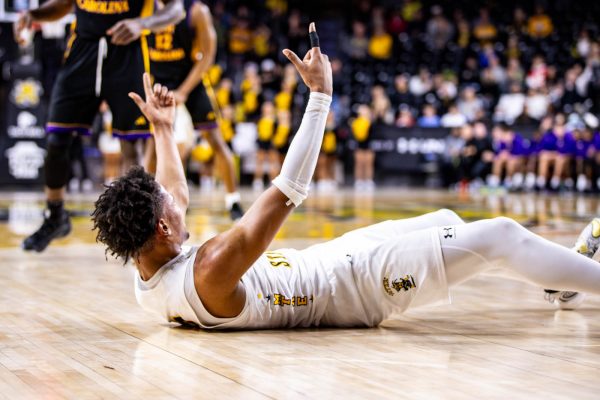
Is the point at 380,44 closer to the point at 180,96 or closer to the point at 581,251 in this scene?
the point at 180,96

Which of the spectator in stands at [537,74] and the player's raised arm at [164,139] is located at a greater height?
the spectator in stands at [537,74]

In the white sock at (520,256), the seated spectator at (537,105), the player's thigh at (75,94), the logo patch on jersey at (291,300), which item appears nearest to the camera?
the white sock at (520,256)

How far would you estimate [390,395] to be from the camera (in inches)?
79.3

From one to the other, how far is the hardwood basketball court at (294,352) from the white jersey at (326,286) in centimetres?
6

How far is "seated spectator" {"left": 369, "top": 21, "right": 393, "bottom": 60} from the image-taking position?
18.2m

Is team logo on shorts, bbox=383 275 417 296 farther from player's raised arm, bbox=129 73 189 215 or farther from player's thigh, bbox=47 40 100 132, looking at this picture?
player's thigh, bbox=47 40 100 132

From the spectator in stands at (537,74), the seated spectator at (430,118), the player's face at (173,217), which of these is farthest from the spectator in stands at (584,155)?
the player's face at (173,217)

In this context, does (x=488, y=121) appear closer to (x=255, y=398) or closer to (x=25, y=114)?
(x=25, y=114)

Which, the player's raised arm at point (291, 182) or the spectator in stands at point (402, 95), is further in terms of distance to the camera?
the spectator in stands at point (402, 95)

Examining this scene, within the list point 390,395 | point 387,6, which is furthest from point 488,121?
point 390,395

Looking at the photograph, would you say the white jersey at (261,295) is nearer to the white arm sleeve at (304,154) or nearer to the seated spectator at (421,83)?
the white arm sleeve at (304,154)

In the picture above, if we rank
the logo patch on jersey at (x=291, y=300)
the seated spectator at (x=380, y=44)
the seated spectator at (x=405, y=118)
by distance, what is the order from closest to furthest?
the logo patch on jersey at (x=291, y=300) < the seated spectator at (x=405, y=118) < the seated spectator at (x=380, y=44)

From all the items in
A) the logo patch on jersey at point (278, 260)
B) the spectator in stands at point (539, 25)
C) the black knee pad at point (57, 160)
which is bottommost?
the logo patch on jersey at point (278, 260)

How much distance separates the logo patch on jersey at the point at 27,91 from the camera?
45.0ft
